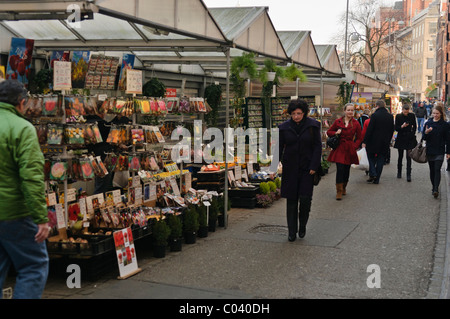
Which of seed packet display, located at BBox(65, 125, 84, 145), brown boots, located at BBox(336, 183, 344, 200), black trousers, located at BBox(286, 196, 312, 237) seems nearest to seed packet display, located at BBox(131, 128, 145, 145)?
seed packet display, located at BBox(65, 125, 84, 145)

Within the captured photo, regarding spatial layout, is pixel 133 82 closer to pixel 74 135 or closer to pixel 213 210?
pixel 74 135

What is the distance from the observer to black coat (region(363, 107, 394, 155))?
14438 mm

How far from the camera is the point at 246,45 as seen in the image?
31.8 ft

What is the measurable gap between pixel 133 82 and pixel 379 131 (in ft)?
26.5

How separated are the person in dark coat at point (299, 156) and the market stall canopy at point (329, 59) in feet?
24.1

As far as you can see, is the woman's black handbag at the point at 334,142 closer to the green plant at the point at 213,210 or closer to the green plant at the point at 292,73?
the green plant at the point at 292,73

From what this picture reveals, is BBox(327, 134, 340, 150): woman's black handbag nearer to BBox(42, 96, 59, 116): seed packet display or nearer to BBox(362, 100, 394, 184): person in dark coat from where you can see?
BBox(362, 100, 394, 184): person in dark coat

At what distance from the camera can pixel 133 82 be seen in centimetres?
816

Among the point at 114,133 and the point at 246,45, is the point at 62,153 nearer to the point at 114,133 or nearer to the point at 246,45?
the point at 114,133

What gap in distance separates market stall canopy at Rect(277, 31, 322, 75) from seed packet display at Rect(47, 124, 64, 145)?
6.60 m

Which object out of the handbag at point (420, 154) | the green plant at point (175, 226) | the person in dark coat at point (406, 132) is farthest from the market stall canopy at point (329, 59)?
the green plant at point (175, 226)
